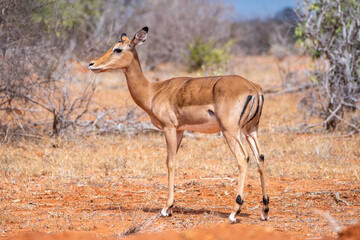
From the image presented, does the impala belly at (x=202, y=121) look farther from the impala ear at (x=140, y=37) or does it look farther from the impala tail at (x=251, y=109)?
the impala ear at (x=140, y=37)

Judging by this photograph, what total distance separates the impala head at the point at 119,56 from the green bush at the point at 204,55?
13.7m

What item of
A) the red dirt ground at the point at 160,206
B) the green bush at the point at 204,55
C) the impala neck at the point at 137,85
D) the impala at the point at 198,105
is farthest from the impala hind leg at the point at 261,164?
the green bush at the point at 204,55

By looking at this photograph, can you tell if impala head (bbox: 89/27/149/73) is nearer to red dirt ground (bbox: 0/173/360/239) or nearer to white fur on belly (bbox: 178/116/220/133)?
white fur on belly (bbox: 178/116/220/133)

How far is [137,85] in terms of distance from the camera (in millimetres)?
6223

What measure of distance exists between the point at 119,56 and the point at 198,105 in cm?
128

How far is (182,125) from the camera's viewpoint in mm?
5812

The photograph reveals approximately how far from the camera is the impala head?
19.7 ft

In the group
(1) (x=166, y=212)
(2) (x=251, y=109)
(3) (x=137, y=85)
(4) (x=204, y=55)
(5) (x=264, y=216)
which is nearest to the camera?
(5) (x=264, y=216)

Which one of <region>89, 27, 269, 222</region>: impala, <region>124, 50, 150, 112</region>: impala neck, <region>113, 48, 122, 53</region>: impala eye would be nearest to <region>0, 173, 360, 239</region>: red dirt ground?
<region>89, 27, 269, 222</region>: impala

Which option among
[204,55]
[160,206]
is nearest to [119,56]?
[160,206]

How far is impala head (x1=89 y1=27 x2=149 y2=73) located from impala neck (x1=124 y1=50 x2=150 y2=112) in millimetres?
81

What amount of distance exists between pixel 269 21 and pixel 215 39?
19637mm

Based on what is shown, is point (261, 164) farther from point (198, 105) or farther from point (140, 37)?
point (140, 37)

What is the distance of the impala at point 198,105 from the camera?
5.29 metres
